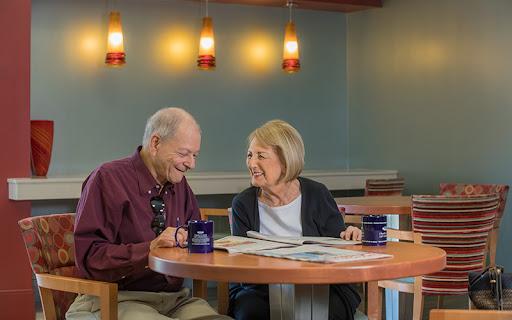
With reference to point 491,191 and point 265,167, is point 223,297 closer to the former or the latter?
point 265,167

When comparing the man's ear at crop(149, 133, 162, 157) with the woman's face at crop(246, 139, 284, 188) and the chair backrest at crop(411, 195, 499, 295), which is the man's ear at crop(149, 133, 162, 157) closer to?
the woman's face at crop(246, 139, 284, 188)

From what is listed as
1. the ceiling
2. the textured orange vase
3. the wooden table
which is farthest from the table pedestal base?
the ceiling

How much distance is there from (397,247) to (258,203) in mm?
706

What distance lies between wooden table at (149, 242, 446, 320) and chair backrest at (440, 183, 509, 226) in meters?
2.70

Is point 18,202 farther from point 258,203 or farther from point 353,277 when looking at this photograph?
point 353,277

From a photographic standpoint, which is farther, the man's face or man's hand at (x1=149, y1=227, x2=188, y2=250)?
the man's face

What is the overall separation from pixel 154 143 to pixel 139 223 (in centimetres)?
31

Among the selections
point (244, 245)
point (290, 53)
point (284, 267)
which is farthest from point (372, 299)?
point (290, 53)

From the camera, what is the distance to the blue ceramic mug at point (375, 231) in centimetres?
221

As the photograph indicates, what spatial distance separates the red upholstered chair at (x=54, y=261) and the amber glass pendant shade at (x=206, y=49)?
10.6ft

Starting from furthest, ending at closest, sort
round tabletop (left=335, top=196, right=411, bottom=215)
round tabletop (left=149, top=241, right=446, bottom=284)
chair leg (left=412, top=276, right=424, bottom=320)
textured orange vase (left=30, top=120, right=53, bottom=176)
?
textured orange vase (left=30, top=120, right=53, bottom=176)
round tabletop (left=335, top=196, right=411, bottom=215)
chair leg (left=412, top=276, right=424, bottom=320)
round tabletop (left=149, top=241, right=446, bottom=284)

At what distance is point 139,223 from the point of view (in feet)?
7.88

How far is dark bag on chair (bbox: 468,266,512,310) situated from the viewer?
194cm

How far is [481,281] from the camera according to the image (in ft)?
6.44
